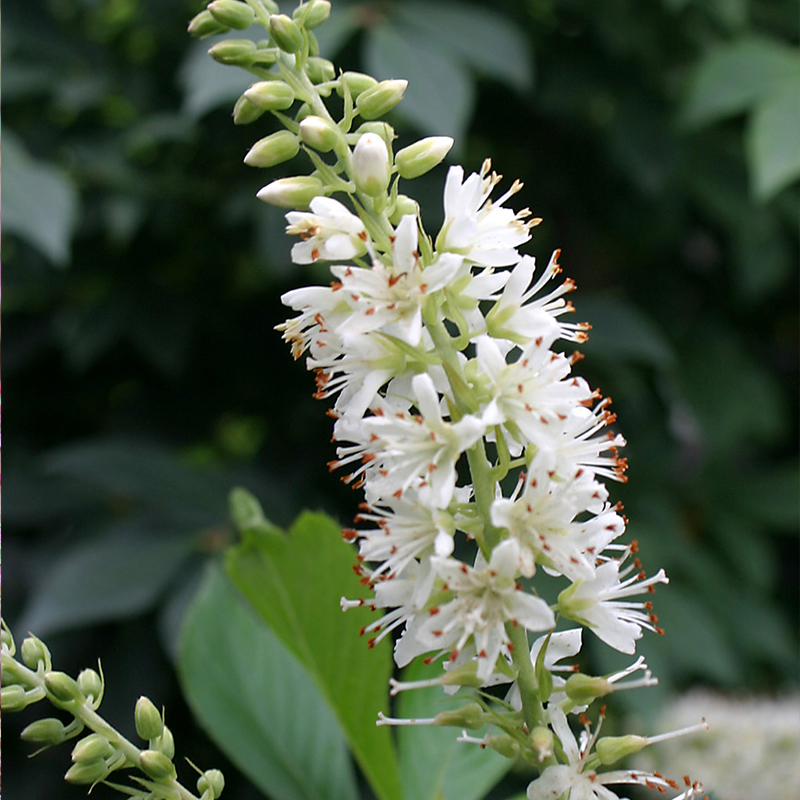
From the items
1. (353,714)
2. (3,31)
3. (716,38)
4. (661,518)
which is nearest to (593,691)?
(353,714)

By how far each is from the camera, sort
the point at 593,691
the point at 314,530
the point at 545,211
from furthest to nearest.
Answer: the point at 545,211, the point at 314,530, the point at 593,691

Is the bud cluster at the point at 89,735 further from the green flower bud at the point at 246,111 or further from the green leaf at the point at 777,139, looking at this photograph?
the green leaf at the point at 777,139

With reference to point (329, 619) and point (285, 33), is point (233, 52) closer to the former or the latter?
point (285, 33)

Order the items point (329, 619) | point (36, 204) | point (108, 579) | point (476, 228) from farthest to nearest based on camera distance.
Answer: point (108, 579) < point (36, 204) < point (329, 619) < point (476, 228)

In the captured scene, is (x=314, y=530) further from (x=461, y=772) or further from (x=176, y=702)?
(x=176, y=702)

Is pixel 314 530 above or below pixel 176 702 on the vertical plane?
above

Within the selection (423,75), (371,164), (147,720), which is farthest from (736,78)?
(147,720)
